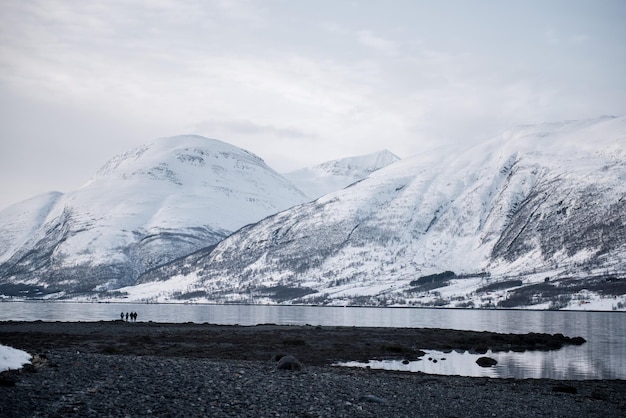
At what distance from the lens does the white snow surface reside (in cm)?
3225

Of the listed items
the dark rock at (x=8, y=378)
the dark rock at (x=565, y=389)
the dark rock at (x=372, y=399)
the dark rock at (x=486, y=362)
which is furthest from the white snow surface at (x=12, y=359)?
the dark rock at (x=486, y=362)

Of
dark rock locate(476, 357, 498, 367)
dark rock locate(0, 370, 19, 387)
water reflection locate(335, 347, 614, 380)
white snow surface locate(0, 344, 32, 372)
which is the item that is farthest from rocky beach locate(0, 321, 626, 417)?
dark rock locate(476, 357, 498, 367)

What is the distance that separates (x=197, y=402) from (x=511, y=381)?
32.7 metres

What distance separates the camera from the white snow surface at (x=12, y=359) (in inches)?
1270

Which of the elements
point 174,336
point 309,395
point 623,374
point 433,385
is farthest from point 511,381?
point 174,336

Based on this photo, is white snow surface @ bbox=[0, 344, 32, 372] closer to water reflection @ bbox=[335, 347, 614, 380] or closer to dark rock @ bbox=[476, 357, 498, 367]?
water reflection @ bbox=[335, 347, 614, 380]

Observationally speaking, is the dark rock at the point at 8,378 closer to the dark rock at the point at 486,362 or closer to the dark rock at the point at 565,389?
the dark rock at the point at 565,389

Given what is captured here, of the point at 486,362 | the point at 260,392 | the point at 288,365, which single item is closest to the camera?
the point at 260,392

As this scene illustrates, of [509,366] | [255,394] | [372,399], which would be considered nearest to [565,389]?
[372,399]

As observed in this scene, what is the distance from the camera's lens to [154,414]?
27688mm

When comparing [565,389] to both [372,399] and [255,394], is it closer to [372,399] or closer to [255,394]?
[372,399]

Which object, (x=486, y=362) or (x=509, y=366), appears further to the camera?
(x=486, y=362)

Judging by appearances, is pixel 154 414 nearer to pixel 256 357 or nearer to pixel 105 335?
pixel 256 357

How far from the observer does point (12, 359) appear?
33.8 m
